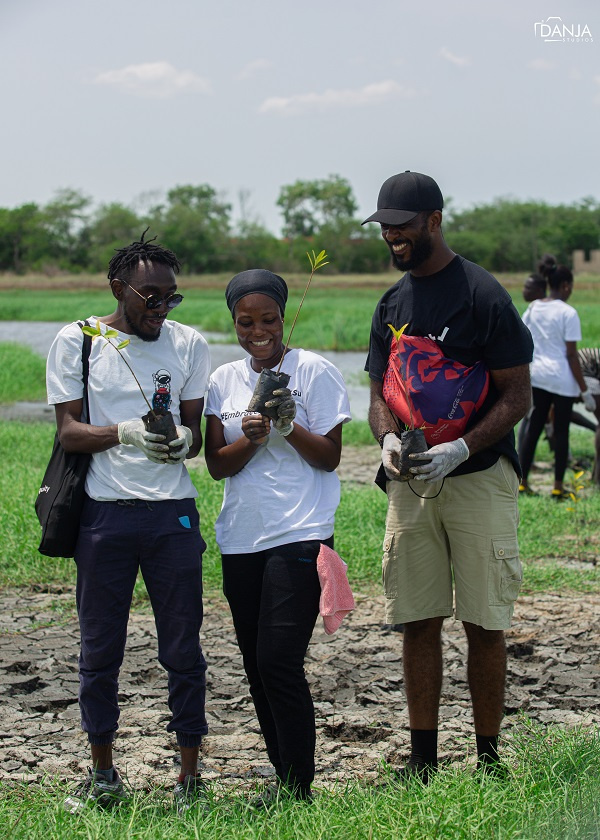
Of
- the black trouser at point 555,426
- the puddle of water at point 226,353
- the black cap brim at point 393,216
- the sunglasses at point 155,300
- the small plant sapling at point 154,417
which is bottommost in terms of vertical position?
the puddle of water at point 226,353

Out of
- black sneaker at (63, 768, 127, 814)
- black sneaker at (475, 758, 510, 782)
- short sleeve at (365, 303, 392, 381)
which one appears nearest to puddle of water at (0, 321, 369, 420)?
short sleeve at (365, 303, 392, 381)

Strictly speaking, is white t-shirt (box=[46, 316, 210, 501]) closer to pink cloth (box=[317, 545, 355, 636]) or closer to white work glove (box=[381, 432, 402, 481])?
pink cloth (box=[317, 545, 355, 636])

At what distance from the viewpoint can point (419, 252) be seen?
312 cm

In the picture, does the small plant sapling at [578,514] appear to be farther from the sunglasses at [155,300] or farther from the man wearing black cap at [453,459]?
the sunglasses at [155,300]

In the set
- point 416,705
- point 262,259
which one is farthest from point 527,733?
point 262,259

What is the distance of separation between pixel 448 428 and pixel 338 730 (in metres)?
1.30

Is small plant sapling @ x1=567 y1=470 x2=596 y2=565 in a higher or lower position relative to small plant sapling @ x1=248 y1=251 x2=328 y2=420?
lower

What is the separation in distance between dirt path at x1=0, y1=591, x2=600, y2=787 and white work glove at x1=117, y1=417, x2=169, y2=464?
1098mm

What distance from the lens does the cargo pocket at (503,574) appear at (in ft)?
10.1

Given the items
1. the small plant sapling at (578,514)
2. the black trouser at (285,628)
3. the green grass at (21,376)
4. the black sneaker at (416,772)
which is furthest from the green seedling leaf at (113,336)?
the green grass at (21,376)

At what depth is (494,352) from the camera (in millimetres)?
3080

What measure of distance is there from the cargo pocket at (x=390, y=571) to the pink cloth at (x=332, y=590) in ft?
1.13

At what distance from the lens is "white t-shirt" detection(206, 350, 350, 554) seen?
2.95 meters

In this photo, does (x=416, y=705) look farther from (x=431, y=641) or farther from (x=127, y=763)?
(x=127, y=763)
